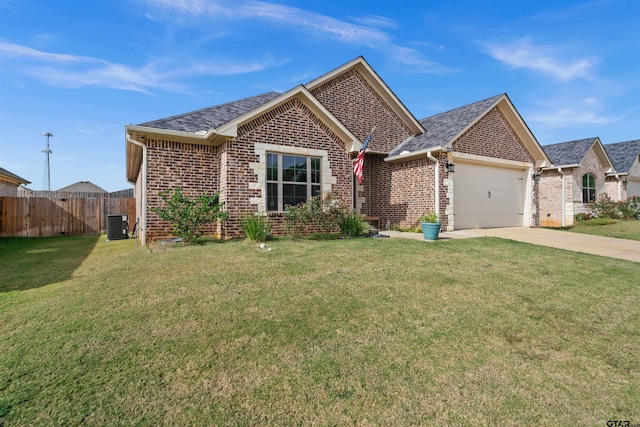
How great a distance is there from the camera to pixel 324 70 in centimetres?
1380

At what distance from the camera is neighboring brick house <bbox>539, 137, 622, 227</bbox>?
57.2 feet

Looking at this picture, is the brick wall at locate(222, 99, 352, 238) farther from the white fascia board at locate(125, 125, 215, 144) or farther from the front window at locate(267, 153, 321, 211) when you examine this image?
the white fascia board at locate(125, 125, 215, 144)

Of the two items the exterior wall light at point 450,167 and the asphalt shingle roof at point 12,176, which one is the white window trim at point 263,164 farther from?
the asphalt shingle roof at point 12,176

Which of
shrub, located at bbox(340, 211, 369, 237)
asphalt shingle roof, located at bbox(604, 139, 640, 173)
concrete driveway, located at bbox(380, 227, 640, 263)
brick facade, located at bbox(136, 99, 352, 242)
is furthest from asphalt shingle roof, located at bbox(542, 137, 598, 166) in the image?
brick facade, located at bbox(136, 99, 352, 242)

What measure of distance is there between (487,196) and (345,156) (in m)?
6.90

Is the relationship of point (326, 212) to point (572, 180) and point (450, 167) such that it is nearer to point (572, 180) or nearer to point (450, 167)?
point (450, 167)

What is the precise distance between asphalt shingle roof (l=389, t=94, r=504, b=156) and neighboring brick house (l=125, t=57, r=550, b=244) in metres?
0.08

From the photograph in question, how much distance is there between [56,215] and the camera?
576 inches

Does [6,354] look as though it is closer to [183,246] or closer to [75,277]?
[75,277]

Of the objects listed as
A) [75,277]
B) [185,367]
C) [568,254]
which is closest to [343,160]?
[568,254]

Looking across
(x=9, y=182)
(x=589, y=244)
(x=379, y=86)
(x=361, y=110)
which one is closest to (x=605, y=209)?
(x=589, y=244)

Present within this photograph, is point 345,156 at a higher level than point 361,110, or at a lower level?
lower

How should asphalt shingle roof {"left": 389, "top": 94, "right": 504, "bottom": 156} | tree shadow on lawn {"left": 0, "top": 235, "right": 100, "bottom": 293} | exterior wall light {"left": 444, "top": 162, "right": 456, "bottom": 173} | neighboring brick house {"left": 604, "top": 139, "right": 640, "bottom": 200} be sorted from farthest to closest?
neighboring brick house {"left": 604, "top": 139, "right": 640, "bottom": 200}
asphalt shingle roof {"left": 389, "top": 94, "right": 504, "bottom": 156}
exterior wall light {"left": 444, "top": 162, "right": 456, "bottom": 173}
tree shadow on lawn {"left": 0, "top": 235, "right": 100, "bottom": 293}

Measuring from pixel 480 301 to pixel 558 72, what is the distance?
12445 millimetres
